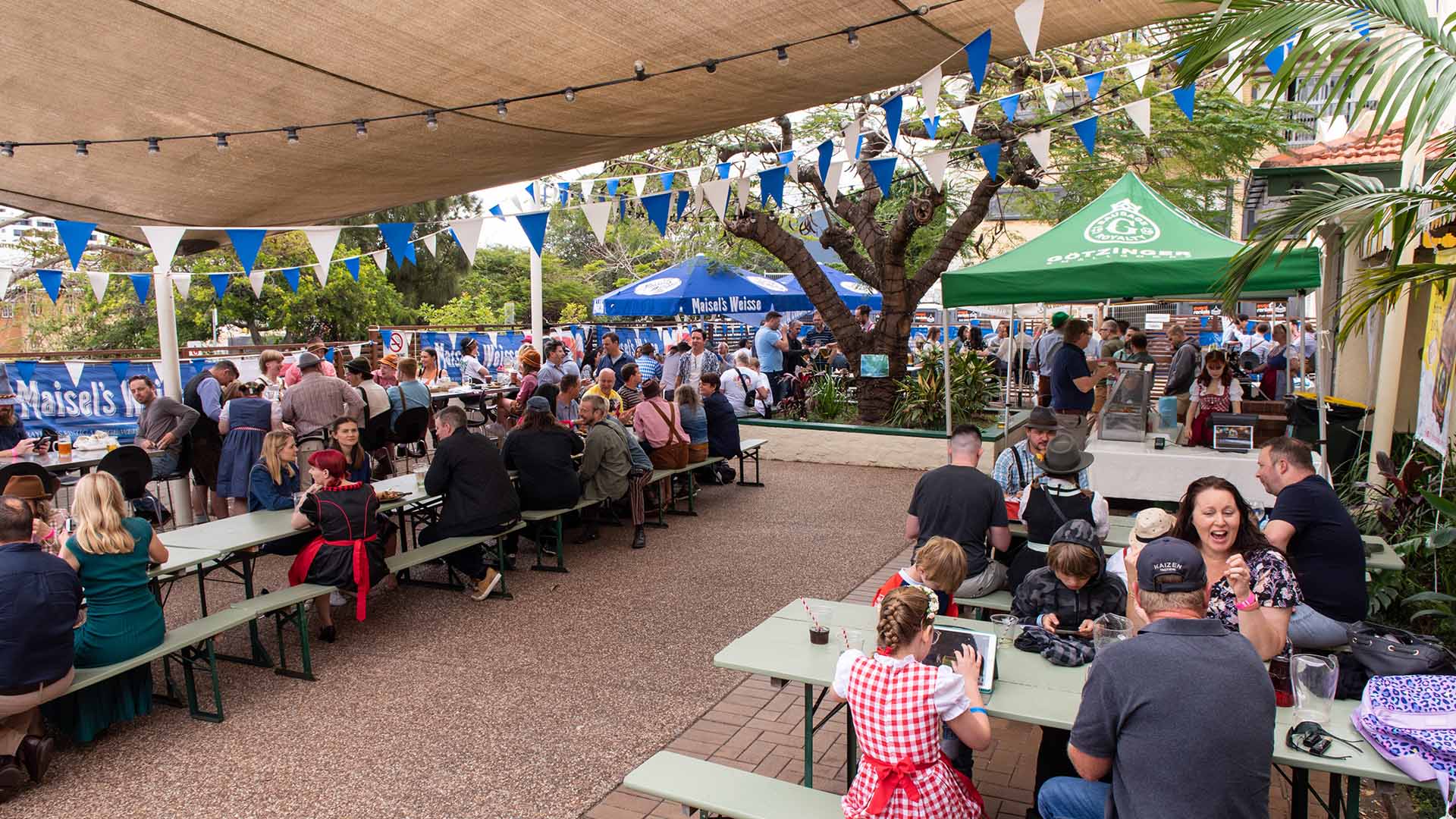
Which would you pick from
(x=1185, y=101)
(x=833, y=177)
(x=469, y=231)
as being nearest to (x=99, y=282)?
(x=469, y=231)

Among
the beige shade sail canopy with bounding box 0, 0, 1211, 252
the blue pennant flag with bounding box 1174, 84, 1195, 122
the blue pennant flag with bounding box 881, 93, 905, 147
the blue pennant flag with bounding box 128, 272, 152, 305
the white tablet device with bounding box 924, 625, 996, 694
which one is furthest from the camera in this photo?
the blue pennant flag with bounding box 128, 272, 152, 305

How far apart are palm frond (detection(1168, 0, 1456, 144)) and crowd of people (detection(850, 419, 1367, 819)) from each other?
147cm

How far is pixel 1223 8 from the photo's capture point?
3238 millimetres

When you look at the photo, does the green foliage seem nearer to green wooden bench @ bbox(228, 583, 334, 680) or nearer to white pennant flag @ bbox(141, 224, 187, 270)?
green wooden bench @ bbox(228, 583, 334, 680)

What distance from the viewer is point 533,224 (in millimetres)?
7730

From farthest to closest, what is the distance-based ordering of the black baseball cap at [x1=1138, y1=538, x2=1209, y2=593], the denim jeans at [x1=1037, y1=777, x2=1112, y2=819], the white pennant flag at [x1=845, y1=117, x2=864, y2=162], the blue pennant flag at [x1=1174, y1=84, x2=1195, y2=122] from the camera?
the white pennant flag at [x1=845, y1=117, x2=864, y2=162] < the blue pennant flag at [x1=1174, y1=84, x2=1195, y2=122] < the denim jeans at [x1=1037, y1=777, x2=1112, y2=819] < the black baseball cap at [x1=1138, y1=538, x2=1209, y2=593]

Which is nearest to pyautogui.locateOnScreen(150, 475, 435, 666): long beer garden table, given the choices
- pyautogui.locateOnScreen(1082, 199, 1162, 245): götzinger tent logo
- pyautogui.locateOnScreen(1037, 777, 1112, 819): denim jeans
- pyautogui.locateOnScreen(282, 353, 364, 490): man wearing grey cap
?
pyautogui.locateOnScreen(282, 353, 364, 490): man wearing grey cap

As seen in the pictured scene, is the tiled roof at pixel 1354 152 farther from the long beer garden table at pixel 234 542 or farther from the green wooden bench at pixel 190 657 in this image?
the green wooden bench at pixel 190 657

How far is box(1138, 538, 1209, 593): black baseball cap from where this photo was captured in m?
2.32

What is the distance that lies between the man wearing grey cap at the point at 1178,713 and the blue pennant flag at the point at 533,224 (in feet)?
20.0

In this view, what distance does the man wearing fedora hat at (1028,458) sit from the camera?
5.12m

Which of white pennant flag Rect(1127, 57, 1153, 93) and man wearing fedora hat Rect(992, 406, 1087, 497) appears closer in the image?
man wearing fedora hat Rect(992, 406, 1087, 497)

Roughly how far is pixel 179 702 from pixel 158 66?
3.17m

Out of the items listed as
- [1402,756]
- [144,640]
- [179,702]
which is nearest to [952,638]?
[1402,756]
